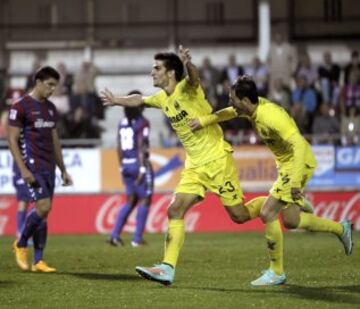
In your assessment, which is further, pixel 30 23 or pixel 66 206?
pixel 30 23

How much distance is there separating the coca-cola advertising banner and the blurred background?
0.05 m

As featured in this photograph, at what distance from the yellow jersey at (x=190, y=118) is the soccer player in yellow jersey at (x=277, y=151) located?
217 mm

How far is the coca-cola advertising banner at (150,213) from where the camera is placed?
2259 cm

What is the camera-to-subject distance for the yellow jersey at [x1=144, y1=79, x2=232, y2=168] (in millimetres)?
11484

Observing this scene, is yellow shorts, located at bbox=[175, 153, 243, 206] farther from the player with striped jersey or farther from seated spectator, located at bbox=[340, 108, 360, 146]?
seated spectator, located at bbox=[340, 108, 360, 146]

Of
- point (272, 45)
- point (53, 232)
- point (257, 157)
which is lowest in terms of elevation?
point (53, 232)

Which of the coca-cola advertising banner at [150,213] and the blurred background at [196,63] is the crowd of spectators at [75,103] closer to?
the blurred background at [196,63]

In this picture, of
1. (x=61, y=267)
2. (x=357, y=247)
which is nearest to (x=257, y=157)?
(x=357, y=247)

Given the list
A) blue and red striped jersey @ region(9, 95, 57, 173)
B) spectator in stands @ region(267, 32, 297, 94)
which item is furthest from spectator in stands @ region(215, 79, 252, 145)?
blue and red striped jersey @ region(9, 95, 57, 173)

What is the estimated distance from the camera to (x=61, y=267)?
1405cm

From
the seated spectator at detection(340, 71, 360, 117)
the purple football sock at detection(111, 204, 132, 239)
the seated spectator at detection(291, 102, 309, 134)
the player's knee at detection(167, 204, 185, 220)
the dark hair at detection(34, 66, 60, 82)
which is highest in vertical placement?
the dark hair at detection(34, 66, 60, 82)

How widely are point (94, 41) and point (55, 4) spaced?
6.54 ft

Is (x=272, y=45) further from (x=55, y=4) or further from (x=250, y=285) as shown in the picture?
(x=250, y=285)

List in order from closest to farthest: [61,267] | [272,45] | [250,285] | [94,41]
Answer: [250,285], [61,267], [272,45], [94,41]
